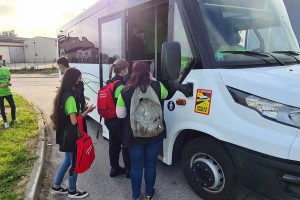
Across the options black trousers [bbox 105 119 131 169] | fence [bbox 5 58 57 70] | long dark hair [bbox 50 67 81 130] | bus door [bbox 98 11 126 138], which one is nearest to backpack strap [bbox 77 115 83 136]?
long dark hair [bbox 50 67 81 130]

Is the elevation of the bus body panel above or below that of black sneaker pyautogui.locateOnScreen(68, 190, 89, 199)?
above

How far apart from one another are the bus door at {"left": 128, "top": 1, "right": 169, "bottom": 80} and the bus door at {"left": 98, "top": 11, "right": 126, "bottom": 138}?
0.16 metres

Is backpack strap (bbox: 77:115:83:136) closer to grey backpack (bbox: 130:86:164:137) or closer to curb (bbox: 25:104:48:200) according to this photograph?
grey backpack (bbox: 130:86:164:137)

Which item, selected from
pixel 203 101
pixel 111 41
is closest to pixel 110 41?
pixel 111 41

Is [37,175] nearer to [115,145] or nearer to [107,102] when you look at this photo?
[115,145]

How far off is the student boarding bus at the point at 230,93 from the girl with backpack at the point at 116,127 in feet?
1.98

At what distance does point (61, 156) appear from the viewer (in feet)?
17.7

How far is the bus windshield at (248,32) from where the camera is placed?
10.6ft

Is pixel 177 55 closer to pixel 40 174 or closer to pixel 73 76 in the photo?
pixel 73 76

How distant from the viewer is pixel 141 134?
10.5 ft

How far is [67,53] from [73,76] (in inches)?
258

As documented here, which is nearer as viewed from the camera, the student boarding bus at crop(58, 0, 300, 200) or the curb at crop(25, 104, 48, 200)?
the student boarding bus at crop(58, 0, 300, 200)

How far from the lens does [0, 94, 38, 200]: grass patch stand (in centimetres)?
385

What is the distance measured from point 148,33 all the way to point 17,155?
122 inches
